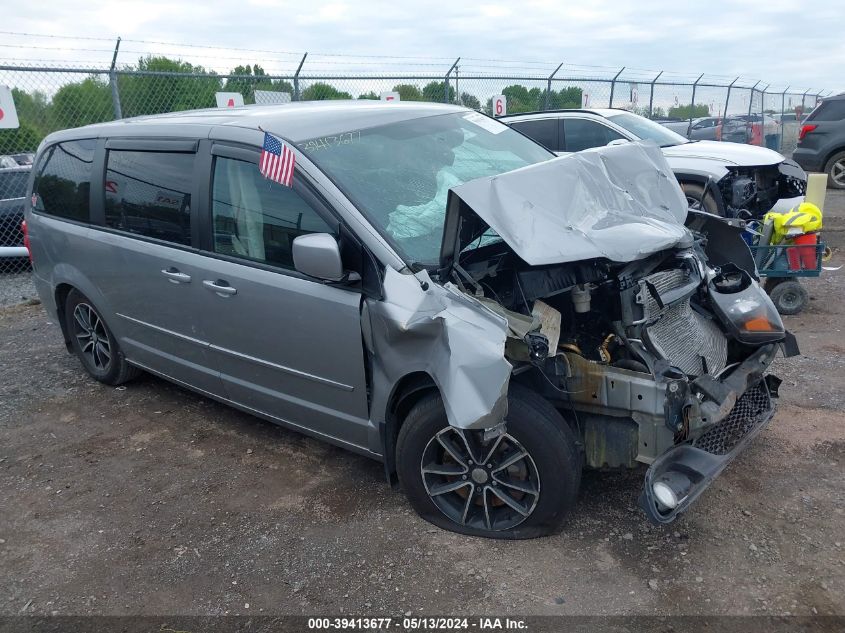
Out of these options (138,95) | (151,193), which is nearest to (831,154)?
(138,95)

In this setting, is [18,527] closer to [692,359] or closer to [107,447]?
[107,447]

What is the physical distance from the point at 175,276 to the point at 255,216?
700 millimetres

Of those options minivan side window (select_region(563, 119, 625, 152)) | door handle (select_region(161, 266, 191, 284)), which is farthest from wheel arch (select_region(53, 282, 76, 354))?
minivan side window (select_region(563, 119, 625, 152))

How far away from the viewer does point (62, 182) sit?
492 cm

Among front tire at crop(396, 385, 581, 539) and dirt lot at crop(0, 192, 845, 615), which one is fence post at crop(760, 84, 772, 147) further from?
front tire at crop(396, 385, 581, 539)

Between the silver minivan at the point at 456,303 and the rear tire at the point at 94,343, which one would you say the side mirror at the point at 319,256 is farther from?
the rear tire at the point at 94,343

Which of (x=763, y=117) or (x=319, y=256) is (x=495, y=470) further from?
(x=763, y=117)

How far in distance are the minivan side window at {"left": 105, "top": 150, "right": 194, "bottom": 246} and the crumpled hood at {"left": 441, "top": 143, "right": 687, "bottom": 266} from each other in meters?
1.72

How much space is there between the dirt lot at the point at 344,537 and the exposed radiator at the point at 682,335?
2.23ft

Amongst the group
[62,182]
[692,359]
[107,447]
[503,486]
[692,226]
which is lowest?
[107,447]

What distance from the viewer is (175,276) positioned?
396 centimetres

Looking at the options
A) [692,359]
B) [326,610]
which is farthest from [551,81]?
[326,610]

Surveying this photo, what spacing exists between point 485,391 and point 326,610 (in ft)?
3.70

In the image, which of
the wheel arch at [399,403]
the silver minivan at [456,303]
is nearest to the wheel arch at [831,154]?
the silver minivan at [456,303]
